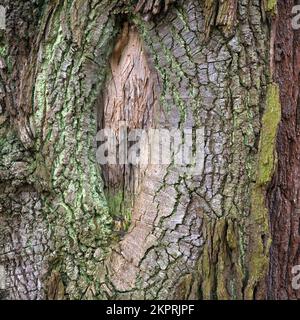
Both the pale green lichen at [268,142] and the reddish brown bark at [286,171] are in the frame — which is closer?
the pale green lichen at [268,142]

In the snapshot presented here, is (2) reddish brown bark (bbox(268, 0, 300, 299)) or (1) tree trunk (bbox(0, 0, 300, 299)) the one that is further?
(2) reddish brown bark (bbox(268, 0, 300, 299))

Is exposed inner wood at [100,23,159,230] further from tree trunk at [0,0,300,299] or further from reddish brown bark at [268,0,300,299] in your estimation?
reddish brown bark at [268,0,300,299]

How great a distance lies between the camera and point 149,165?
172cm

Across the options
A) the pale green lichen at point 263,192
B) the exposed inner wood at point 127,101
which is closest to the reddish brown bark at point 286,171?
the pale green lichen at point 263,192

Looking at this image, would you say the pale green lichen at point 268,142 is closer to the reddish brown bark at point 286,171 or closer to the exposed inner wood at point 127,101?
the reddish brown bark at point 286,171

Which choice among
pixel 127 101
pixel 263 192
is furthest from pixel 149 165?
pixel 263 192

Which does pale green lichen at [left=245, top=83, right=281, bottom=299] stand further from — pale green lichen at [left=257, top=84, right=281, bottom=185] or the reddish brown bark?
the reddish brown bark

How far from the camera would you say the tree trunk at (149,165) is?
1.65 metres

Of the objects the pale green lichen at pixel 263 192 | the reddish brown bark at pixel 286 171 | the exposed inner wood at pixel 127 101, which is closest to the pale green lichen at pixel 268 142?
the pale green lichen at pixel 263 192

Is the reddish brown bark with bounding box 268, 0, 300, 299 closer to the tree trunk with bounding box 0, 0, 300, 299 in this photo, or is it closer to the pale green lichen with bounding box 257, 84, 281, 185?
the tree trunk with bounding box 0, 0, 300, 299

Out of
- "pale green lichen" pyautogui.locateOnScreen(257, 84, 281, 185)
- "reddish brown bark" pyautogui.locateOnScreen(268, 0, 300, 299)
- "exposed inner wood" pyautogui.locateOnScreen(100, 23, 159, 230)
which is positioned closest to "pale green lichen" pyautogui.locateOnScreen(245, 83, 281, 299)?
"pale green lichen" pyautogui.locateOnScreen(257, 84, 281, 185)

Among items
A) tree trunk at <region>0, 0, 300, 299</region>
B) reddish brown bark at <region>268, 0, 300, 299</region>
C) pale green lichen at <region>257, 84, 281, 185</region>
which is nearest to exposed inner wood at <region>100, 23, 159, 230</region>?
tree trunk at <region>0, 0, 300, 299</region>

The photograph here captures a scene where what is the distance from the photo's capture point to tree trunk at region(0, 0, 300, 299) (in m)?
1.65
